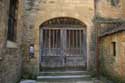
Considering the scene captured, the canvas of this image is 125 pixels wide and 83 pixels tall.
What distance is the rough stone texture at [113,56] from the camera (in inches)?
301

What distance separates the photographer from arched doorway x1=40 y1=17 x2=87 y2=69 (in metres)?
10.4

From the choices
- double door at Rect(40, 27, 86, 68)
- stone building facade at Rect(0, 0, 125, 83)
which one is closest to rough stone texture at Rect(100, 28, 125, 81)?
stone building facade at Rect(0, 0, 125, 83)

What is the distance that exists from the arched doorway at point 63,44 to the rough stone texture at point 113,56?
1129 millimetres

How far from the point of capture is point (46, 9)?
411 inches

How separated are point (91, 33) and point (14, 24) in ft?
13.2

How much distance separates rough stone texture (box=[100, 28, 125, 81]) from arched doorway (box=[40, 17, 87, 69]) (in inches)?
44.5

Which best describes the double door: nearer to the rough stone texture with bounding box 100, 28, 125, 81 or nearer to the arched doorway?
the arched doorway

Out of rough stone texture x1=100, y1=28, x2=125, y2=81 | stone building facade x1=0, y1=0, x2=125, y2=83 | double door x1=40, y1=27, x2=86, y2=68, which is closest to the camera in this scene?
rough stone texture x1=100, y1=28, x2=125, y2=81

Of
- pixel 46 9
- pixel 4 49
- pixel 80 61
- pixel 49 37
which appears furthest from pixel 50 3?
pixel 4 49

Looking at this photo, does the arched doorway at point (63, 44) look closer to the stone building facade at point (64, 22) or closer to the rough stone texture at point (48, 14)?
the stone building facade at point (64, 22)

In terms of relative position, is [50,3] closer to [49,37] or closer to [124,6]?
[49,37]

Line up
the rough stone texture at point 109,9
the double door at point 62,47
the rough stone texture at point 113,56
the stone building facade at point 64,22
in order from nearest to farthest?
the rough stone texture at point 113,56, the stone building facade at point 64,22, the double door at point 62,47, the rough stone texture at point 109,9

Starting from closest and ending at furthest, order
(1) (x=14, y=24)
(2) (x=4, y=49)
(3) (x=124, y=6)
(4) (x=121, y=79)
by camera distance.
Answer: (2) (x=4, y=49) → (4) (x=121, y=79) → (1) (x=14, y=24) → (3) (x=124, y=6)

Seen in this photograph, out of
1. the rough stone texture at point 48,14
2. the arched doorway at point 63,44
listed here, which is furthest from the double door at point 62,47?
the rough stone texture at point 48,14
